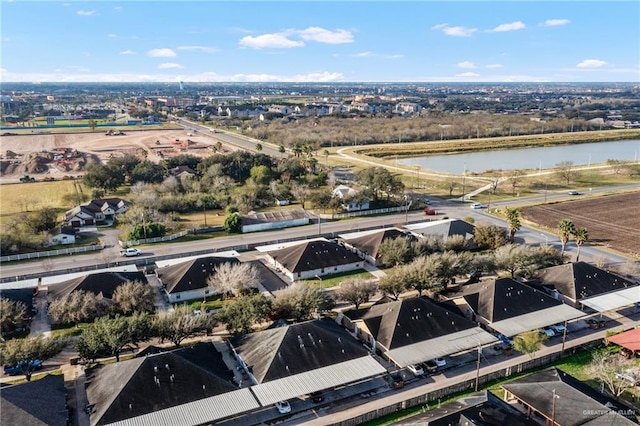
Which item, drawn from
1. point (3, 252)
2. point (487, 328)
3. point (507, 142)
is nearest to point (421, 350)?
point (487, 328)

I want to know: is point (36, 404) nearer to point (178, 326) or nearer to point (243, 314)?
point (178, 326)

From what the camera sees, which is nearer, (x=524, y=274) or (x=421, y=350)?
(x=421, y=350)

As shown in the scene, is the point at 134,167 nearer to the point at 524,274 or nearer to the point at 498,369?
the point at 524,274

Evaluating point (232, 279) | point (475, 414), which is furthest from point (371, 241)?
point (475, 414)

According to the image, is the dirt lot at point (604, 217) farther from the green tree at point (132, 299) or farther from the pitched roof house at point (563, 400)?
the green tree at point (132, 299)

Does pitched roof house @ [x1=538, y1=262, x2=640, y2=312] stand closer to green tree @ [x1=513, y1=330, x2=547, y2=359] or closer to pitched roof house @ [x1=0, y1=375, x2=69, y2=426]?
green tree @ [x1=513, y1=330, x2=547, y2=359]
